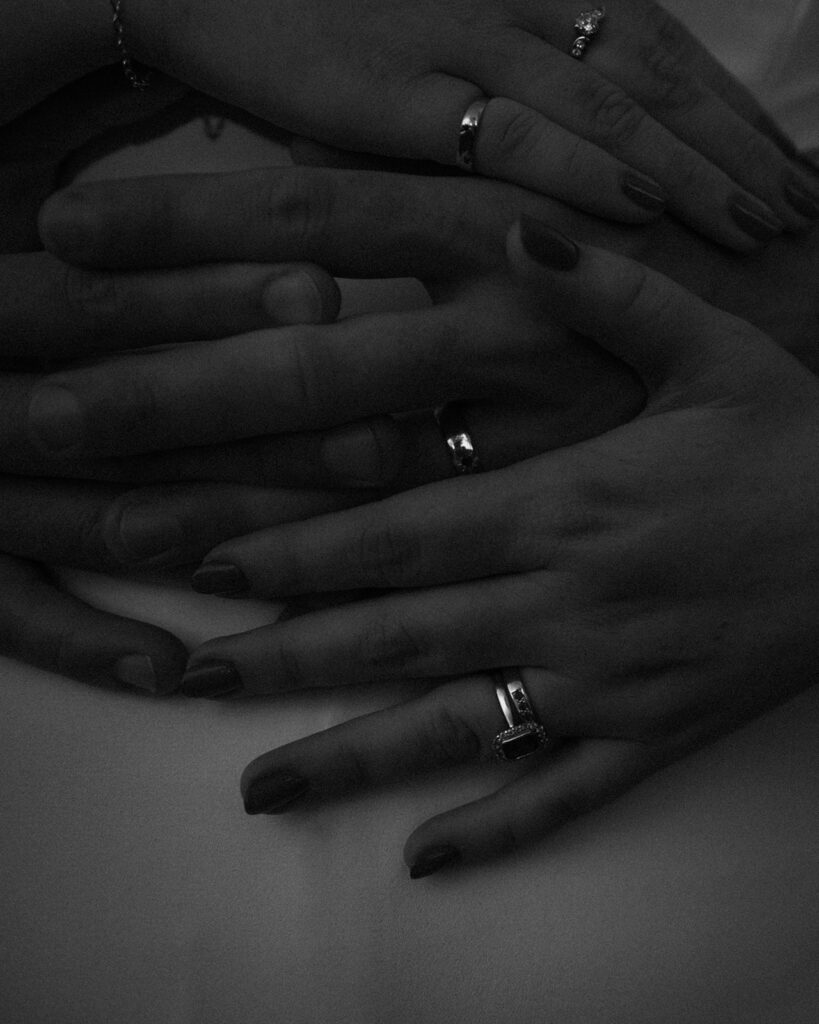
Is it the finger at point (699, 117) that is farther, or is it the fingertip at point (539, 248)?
the finger at point (699, 117)

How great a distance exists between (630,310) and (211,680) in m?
0.44

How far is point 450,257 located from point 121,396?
0.95 ft

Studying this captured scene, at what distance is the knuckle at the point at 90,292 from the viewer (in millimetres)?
811

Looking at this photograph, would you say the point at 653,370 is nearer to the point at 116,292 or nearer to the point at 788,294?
the point at 788,294

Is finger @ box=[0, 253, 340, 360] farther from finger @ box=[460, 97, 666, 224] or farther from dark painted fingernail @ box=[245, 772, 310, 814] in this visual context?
dark painted fingernail @ box=[245, 772, 310, 814]

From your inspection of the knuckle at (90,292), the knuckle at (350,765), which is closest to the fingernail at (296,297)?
the knuckle at (90,292)

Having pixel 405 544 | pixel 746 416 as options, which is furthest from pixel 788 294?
pixel 405 544

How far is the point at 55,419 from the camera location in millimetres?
787

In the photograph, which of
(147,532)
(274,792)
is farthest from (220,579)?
(274,792)

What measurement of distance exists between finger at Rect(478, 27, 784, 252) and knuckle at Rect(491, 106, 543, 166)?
1.7 inches

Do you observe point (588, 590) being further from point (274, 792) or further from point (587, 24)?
point (587, 24)

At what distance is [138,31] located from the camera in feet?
2.76

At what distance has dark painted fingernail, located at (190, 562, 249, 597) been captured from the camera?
0.81 meters

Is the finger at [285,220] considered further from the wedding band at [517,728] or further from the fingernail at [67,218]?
the wedding band at [517,728]
